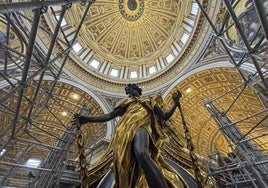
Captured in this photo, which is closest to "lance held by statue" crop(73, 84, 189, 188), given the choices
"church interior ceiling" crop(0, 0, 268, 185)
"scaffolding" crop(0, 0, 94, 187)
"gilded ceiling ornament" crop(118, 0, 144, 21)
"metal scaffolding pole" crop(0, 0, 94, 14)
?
"metal scaffolding pole" crop(0, 0, 94, 14)

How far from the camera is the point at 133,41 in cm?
1909

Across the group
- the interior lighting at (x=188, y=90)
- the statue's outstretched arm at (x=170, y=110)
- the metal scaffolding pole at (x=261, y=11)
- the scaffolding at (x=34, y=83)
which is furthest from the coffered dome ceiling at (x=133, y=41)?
the statue's outstretched arm at (x=170, y=110)

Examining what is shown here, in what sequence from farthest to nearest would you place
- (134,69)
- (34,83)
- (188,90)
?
(134,69) → (188,90) → (34,83)

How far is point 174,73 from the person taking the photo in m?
13.1

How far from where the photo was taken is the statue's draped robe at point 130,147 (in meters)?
2.63

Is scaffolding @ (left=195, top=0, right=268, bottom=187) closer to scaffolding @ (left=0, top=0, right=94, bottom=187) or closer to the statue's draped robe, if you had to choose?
the statue's draped robe

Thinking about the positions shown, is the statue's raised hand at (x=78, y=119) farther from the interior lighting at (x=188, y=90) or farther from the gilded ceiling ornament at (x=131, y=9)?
the gilded ceiling ornament at (x=131, y=9)

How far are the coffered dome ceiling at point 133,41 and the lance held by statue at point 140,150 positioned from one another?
964 cm

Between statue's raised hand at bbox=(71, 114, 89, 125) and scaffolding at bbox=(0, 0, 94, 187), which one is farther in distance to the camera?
scaffolding at bbox=(0, 0, 94, 187)

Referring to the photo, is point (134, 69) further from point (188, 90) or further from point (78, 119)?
point (78, 119)

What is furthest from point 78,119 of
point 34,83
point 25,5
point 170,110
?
point 34,83

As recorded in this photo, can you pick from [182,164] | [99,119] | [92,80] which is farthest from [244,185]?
[92,80]

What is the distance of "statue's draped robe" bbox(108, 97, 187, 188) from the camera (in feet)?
8.63

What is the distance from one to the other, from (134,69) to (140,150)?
14535mm
